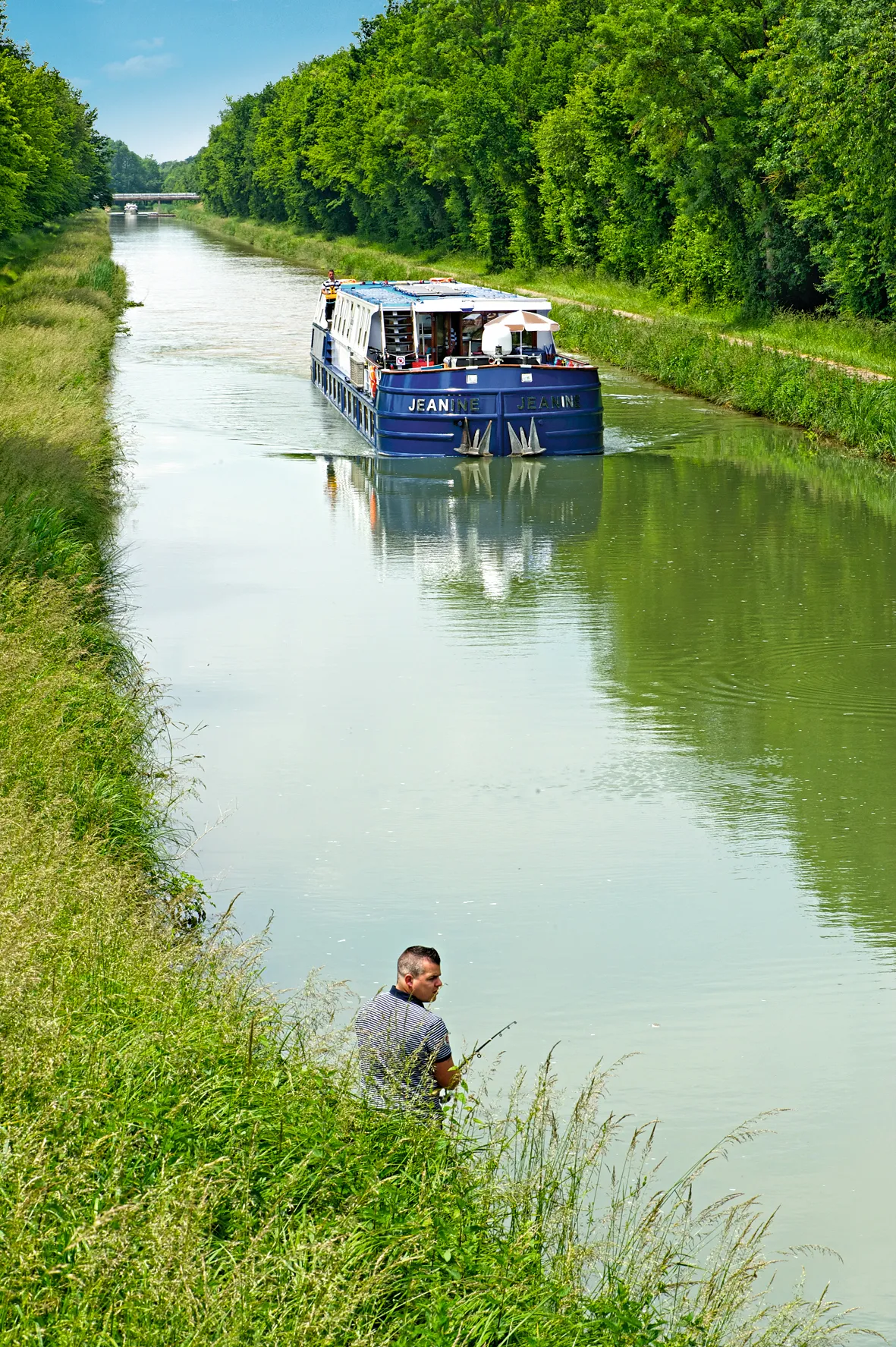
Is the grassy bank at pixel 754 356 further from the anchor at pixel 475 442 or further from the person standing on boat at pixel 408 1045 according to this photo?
the person standing on boat at pixel 408 1045

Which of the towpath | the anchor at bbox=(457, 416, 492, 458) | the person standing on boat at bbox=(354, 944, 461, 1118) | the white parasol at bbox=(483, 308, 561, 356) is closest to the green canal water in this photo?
the anchor at bbox=(457, 416, 492, 458)

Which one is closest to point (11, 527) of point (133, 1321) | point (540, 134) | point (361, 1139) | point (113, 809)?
point (113, 809)

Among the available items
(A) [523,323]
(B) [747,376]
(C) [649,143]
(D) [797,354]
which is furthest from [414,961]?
(C) [649,143]

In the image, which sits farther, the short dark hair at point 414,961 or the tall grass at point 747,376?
the tall grass at point 747,376

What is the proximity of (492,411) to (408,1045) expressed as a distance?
19.6 metres

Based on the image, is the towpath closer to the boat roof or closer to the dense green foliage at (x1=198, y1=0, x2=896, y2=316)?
the dense green foliage at (x1=198, y1=0, x2=896, y2=316)

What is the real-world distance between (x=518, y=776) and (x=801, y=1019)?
3800 millimetres

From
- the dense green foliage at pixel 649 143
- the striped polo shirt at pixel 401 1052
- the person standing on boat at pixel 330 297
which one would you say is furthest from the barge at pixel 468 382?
the striped polo shirt at pixel 401 1052

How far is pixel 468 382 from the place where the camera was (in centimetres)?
2416

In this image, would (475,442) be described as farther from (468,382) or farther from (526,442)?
(468,382)

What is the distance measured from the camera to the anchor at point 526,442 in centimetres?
2475

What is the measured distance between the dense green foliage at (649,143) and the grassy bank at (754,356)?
3.37ft

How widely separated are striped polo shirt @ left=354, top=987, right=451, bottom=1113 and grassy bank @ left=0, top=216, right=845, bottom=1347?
11 centimetres

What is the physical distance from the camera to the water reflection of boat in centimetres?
1931
